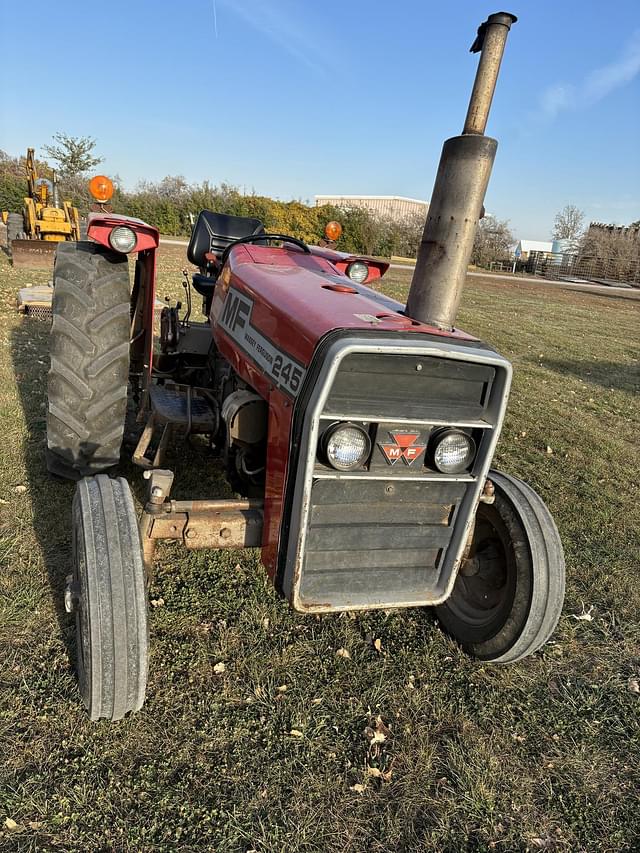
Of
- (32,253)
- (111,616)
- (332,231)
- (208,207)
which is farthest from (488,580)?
(208,207)

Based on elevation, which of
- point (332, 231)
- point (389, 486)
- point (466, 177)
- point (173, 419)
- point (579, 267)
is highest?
point (466, 177)

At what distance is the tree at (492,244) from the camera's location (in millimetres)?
37625

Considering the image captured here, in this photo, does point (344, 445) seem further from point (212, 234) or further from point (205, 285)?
point (212, 234)

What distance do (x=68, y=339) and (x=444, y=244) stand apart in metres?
2.18

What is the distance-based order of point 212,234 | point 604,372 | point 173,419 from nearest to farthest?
point 173,419 < point 212,234 < point 604,372

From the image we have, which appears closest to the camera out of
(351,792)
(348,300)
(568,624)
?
(351,792)

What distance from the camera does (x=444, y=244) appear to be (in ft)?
6.60

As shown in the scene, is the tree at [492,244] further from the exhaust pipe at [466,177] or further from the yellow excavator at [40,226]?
the exhaust pipe at [466,177]

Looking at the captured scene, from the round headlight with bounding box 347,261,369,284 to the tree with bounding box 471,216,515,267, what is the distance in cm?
3527

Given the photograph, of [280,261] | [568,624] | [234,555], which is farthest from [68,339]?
[568,624]

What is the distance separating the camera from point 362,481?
82.3 inches

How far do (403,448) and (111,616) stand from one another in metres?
1.12

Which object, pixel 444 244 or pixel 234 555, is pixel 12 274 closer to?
pixel 234 555

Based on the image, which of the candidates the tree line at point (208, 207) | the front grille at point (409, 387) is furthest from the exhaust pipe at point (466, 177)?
the tree line at point (208, 207)
